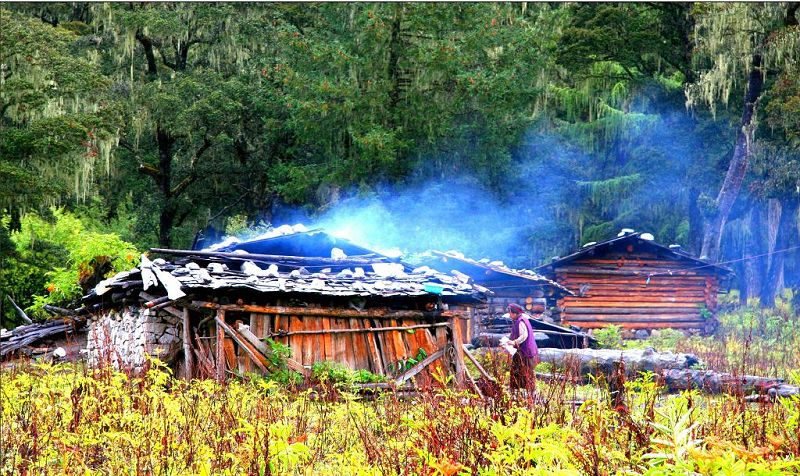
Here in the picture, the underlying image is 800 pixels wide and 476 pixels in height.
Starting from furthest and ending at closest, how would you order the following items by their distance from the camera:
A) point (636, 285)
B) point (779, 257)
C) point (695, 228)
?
1. point (695, 228)
2. point (779, 257)
3. point (636, 285)

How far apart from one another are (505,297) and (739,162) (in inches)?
439

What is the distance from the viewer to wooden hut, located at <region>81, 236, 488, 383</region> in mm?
16156

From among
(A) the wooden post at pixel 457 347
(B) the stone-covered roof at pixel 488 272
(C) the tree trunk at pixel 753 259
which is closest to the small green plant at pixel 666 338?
(B) the stone-covered roof at pixel 488 272

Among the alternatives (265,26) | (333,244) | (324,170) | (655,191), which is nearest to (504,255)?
(655,191)

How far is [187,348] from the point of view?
1599 cm

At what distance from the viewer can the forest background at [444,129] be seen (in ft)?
119

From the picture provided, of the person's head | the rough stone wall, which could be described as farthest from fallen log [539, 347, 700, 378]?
the rough stone wall

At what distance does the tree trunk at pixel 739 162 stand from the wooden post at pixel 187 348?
955 inches

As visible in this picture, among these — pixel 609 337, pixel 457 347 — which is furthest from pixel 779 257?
pixel 457 347

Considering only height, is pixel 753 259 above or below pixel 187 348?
below

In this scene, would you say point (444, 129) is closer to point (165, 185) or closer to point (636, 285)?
point (636, 285)

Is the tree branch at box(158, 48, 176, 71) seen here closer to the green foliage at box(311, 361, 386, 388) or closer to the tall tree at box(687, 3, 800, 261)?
the tall tree at box(687, 3, 800, 261)

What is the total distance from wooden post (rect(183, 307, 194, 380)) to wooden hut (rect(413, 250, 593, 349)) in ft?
37.1

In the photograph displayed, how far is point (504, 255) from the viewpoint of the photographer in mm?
42406
